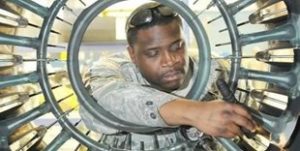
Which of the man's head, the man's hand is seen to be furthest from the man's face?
the man's hand

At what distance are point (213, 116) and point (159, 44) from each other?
0.26m

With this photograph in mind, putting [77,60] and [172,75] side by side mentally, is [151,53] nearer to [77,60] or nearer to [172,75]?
[172,75]

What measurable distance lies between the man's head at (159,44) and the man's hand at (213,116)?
13 centimetres

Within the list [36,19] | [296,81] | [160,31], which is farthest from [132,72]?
[296,81]

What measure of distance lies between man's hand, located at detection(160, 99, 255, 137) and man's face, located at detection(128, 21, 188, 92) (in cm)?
13

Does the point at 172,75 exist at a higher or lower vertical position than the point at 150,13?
lower

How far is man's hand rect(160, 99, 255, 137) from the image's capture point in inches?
20.5

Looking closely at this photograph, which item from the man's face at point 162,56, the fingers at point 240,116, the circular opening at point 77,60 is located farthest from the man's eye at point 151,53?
the fingers at point 240,116

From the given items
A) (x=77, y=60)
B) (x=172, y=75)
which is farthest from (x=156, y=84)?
(x=77, y=60)

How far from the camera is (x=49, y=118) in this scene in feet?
2.39

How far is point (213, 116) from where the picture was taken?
0.52 m

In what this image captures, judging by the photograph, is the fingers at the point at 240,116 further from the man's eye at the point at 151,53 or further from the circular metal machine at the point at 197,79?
the man's eye at the point at 151,53

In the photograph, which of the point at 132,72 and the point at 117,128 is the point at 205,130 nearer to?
the point at 117,128

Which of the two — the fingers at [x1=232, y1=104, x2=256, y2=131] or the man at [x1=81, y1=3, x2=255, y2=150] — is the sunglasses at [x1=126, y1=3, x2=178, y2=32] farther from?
the fingers at [x1=232, y1=104, x2=256, y2=131]
